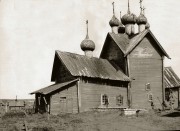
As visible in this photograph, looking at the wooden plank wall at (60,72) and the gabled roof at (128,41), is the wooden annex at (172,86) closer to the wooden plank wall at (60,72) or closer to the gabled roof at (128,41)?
the gabled roof at (128,41)

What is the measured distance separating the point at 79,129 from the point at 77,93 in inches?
476

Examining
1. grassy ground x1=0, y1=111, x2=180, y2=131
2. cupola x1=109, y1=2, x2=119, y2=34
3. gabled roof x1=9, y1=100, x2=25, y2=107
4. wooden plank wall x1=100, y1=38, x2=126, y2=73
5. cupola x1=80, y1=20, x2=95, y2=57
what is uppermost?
cupola x1=109, y1=2, x2=119, y2=34

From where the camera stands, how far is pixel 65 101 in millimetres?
32562

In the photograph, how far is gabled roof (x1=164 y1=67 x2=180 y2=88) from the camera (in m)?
44.7

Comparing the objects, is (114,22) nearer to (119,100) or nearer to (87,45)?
(87,45)

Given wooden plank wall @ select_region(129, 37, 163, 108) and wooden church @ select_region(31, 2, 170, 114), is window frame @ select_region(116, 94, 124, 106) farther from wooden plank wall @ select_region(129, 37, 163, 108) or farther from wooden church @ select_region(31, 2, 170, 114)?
wooden plank wall @ select_region(129, 37, 163, 108)

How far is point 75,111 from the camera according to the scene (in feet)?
108

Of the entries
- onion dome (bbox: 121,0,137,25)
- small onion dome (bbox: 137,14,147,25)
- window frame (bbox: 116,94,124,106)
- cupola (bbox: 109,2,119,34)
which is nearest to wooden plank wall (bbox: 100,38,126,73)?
window frame (bbox: 116,94,124,106)

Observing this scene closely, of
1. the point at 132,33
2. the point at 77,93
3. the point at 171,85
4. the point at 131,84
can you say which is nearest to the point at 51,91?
the point at 77,93

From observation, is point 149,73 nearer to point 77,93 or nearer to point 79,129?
point 77,93

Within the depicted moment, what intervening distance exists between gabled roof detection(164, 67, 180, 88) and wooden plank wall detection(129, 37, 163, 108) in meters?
6.35

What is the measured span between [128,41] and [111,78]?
7.25 meters

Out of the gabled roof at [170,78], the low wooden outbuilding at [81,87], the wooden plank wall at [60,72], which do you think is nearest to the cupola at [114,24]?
the low wooden outbuilding at [81,87]

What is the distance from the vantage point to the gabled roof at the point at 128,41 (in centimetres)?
3794
